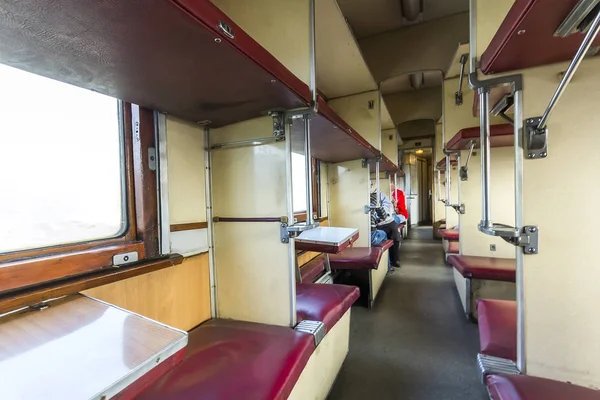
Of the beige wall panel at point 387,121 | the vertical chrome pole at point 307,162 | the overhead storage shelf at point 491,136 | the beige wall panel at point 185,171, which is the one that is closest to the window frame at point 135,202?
the beige wall panel at point 185,171

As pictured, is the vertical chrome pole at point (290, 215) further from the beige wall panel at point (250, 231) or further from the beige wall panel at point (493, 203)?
the beige wall panel at point (493, 203)

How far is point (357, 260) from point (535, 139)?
2.28 m

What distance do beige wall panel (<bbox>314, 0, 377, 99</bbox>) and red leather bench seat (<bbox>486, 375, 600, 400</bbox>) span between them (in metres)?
2.49

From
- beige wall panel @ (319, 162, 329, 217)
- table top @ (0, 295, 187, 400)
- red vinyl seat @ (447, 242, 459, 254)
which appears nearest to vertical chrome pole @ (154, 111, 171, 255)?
table top @ (0, 295, 187, 400)

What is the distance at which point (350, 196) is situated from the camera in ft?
12.7

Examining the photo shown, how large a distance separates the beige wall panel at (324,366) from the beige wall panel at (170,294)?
0.70 metres

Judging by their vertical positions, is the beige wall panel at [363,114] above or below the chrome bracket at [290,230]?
above

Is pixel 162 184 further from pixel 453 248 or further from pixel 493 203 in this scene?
pixel 453 248

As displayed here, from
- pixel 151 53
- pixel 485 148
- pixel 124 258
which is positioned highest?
pixel 151 53

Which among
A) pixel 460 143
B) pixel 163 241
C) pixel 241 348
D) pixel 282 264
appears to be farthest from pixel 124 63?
pixel 460 143

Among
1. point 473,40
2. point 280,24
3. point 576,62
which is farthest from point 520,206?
point 280,24

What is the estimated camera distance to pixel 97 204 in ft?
3.90

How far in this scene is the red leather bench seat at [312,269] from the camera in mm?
2658

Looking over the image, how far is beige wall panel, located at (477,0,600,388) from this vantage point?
1.01 m
